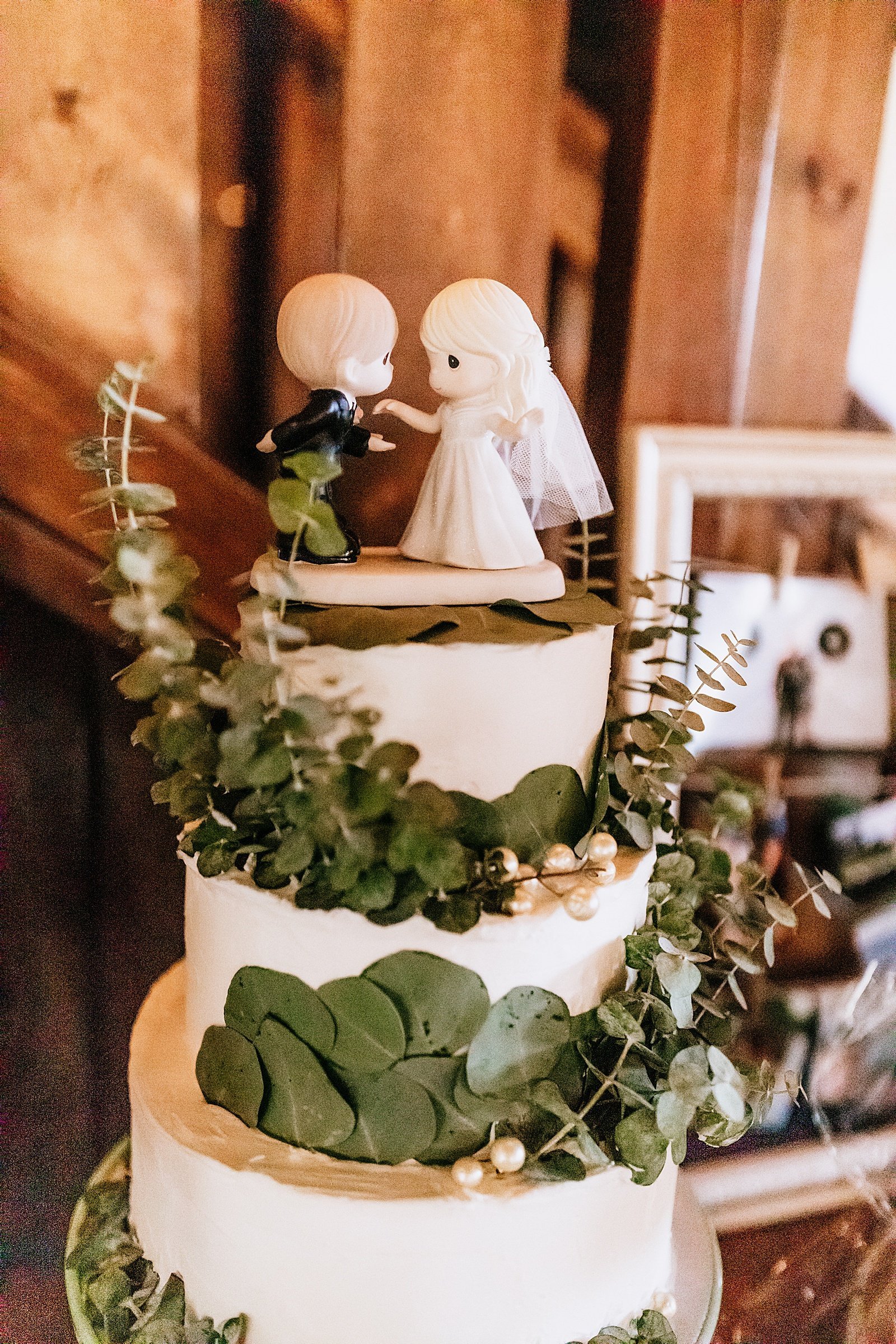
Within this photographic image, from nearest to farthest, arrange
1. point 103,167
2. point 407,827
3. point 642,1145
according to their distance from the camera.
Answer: point 407,827
point 642,1145
point 103,167

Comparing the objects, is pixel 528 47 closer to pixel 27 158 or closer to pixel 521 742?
pixel 27 158

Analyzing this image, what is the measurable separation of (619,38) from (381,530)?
2.24 ft

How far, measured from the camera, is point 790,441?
1207mm

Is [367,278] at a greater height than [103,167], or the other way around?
[103,167]

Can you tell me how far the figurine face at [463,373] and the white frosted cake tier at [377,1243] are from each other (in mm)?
478

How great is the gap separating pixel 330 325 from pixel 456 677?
329 millimetres

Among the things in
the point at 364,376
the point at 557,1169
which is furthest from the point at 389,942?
the point at 364,376

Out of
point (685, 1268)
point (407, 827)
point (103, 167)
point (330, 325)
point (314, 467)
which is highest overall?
point (103, 167)

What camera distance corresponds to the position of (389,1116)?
0.71 metres

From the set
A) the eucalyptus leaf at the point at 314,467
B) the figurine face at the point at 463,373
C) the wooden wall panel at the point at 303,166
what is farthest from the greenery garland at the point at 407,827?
the wooden wall panel at the point at 303,166

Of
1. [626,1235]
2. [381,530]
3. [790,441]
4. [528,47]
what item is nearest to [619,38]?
[528,47]

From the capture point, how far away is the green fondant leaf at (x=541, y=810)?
736mm

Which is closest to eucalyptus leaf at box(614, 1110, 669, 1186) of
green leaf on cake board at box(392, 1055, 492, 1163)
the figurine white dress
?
green leaf on cake board at box(392, 1055, 492, 1163)

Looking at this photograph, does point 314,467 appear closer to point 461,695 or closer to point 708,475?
point 461,695
